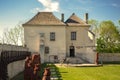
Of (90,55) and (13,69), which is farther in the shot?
(90,55)

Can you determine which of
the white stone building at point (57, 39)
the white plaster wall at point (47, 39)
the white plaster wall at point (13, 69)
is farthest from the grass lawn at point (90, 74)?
the white plaster wall at point (47, 39)

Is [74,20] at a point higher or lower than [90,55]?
higher

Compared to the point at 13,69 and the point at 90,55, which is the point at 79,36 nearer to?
the point at 90,55

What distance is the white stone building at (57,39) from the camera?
48500 mm

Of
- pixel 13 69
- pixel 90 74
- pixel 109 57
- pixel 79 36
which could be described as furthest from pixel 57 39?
pixel 13 69

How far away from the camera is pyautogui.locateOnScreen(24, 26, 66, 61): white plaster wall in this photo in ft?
160

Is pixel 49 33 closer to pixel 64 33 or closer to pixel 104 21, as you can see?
pixel 64 33

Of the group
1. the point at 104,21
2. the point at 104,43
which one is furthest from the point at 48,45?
the point at 104,21

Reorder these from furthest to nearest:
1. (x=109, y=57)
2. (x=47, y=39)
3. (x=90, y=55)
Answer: (x=109, y=57)
(x=47, y=39)
(x=90, y=55)

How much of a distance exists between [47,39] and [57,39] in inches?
66.6

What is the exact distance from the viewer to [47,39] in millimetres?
49375

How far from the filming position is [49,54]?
48.9 m

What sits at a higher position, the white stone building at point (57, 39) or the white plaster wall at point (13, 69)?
the white stone building at point (57, 39)

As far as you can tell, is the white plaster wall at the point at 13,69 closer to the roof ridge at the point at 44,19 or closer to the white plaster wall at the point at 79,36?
the roof ridge at the point at 44,19
